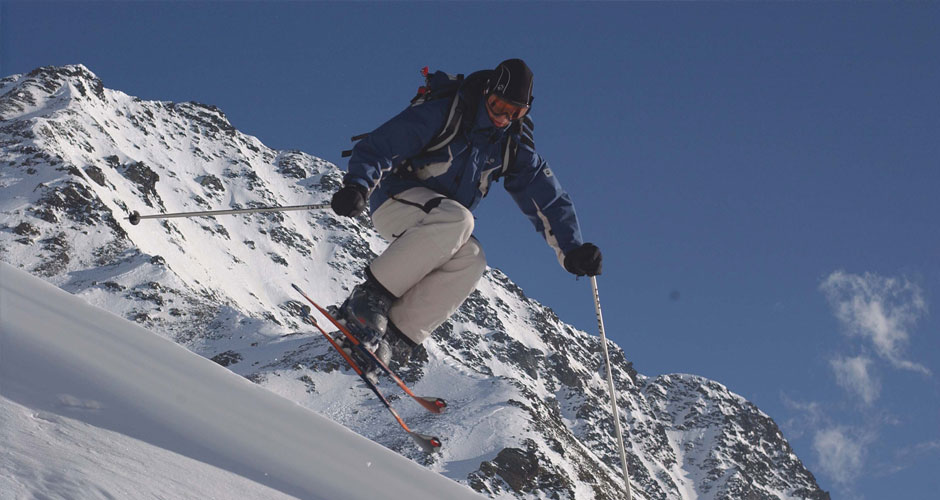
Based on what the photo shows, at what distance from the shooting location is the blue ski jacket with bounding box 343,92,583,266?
190 inches

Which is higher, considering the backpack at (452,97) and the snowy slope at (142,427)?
the backpack at (452,97)

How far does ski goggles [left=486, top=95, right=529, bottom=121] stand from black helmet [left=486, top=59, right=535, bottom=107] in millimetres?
27

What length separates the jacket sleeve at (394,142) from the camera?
4.72 meters

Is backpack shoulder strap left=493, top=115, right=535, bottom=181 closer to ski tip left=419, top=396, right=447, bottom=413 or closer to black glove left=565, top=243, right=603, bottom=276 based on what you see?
black glove left=565, top=243, right=603, bottom=276

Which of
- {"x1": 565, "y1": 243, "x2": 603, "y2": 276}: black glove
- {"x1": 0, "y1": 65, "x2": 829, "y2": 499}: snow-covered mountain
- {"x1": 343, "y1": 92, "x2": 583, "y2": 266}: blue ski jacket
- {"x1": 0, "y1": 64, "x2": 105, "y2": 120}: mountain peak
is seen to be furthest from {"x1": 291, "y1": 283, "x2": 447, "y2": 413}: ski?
{"x1": 0, "y1": 64, "x2": 105, "y2": 120}: mountain peak

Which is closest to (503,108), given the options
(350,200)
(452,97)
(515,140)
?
(452,97)

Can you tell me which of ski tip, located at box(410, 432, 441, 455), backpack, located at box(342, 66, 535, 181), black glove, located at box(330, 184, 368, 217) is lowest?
ski tip, located at box(410, 432, 441, 455)

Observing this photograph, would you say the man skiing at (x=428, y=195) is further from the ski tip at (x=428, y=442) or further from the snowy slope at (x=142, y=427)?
the snowy slope at (x=142, y=427)

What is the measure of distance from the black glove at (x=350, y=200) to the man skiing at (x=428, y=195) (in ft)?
0.05

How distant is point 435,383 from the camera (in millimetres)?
124312

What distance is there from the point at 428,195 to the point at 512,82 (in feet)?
2.89

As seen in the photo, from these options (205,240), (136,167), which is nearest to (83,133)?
(136,167)

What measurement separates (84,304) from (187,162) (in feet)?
670

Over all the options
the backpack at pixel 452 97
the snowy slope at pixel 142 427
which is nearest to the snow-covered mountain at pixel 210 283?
the backpack at pixel 452 97
